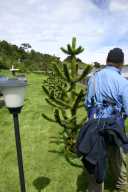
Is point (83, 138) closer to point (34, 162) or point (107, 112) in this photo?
point (107, 112)

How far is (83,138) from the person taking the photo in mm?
4387

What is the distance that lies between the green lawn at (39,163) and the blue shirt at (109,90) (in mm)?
1784

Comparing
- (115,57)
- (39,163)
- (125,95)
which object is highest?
(115,57)

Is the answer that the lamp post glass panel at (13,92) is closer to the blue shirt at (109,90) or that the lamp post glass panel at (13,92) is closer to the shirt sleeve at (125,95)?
the blue shirt at (109,90)

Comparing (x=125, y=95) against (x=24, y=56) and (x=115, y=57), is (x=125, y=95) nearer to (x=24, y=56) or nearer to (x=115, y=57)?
(x=115, y=57)

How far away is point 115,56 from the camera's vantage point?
4.46 m

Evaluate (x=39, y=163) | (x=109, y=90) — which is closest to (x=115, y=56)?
(x=109, y=90)

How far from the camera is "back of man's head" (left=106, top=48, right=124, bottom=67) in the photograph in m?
4.44

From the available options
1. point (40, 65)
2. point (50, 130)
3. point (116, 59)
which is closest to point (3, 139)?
point (50, 130)

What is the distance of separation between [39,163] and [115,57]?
356cm

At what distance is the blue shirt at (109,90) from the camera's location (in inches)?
170

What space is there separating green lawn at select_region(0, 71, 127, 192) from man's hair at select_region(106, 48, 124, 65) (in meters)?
2.28

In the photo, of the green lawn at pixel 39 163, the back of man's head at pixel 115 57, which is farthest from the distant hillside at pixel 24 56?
the back of man's head at pixel 115 57

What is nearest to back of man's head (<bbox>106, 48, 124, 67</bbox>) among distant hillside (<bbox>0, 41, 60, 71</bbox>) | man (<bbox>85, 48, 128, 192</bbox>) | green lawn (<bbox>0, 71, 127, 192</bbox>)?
man (<bbox>85, 48, 128, 192</bbox>)
